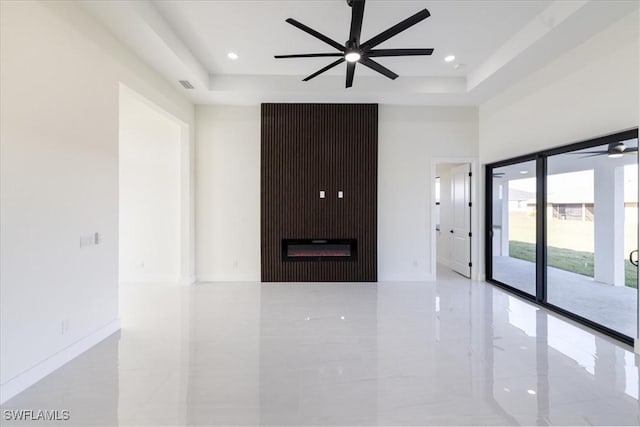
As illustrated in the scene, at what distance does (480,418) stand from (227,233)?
465 centimetres

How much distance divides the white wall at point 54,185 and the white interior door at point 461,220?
5814 mm

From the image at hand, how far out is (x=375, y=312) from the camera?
378 cm

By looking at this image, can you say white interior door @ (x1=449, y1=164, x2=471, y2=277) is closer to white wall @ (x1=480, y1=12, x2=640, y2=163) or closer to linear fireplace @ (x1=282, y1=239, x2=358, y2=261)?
white wall @ (x1=480, y1=12, x2=640, y2=163)

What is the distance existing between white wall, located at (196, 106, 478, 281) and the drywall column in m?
2.37

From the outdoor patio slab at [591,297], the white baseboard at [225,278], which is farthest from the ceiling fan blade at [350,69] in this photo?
the outdoor patio slab at [591,297]

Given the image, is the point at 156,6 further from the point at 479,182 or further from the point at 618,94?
the point at 479,182

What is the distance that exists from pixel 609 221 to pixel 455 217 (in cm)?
279

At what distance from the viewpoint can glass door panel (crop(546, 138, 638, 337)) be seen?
10.2 ft

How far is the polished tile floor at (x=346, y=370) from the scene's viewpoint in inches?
75.2

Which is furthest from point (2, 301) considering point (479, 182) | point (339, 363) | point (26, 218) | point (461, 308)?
point (479, 182)

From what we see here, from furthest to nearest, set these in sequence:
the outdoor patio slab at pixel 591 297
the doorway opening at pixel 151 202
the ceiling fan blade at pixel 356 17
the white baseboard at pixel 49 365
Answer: the doorway opening at pixel 151 202, the outdoor patio slab at pixel 591 297, the ceiling fan blade at pixel 356 17, the white baseboard at pixel 49 365

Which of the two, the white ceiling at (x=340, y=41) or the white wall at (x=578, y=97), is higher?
the white ceiling at (x=340, y=41)

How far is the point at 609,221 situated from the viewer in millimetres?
3330

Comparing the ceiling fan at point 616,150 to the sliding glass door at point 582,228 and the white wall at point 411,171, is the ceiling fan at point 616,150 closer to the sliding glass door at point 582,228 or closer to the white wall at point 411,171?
the sliding glass door at point 582,228
